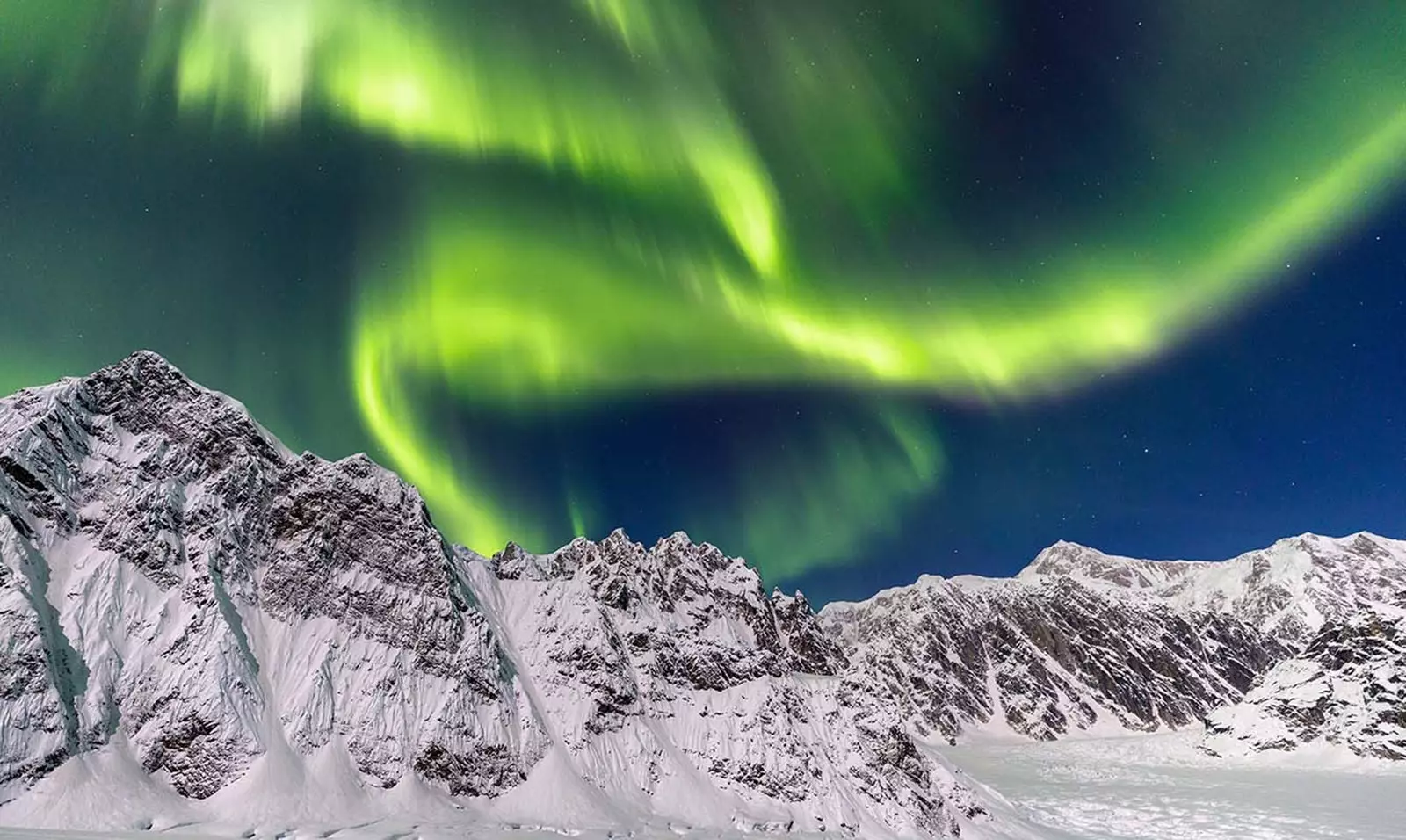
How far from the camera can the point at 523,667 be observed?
153375 mm

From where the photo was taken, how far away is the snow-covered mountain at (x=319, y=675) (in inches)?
4235

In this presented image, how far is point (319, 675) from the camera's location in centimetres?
12594

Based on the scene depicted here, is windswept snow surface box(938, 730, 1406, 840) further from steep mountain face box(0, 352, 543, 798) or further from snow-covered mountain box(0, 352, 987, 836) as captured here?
steep mountain face box(0, 352, 543, 798)

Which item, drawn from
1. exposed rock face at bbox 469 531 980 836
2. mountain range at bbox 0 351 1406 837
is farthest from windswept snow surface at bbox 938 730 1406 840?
exposed rock face at bbox 469 531 980 836

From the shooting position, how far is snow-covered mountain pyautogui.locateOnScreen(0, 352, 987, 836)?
353 ft

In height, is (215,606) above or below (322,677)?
above

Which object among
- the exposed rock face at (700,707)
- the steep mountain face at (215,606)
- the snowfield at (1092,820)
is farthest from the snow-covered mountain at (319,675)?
the snowfield at (1092,820)

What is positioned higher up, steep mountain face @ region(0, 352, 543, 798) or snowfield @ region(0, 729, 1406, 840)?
steep mountain face @ region(0, 352, 543, 798)

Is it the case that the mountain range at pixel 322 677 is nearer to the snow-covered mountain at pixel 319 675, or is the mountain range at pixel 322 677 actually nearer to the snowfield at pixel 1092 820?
the snow-covered mountain at pixel 319 675

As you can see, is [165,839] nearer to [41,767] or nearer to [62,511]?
[41,767]

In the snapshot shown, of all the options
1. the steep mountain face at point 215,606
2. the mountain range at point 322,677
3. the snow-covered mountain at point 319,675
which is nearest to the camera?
the mountain range at point 322,677

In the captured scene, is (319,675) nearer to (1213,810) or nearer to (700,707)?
(700,707)

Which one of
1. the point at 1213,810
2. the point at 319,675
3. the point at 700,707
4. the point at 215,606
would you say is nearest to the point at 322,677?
the point at 319,675

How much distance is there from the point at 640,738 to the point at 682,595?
1722 inches
